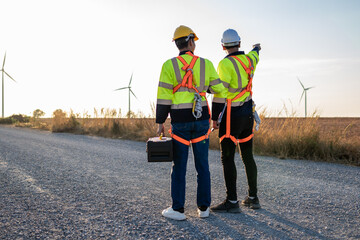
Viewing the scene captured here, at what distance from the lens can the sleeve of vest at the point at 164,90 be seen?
12.0ft

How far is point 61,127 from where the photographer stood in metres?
18.9

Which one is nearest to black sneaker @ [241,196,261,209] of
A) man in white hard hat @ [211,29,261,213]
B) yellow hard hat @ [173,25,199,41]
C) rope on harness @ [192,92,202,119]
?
man in white hard hat @ [211,29,261,213]

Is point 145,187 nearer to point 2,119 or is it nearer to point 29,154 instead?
point 29,154

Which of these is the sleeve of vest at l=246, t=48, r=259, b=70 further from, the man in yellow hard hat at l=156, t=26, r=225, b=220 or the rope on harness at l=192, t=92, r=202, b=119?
the rope on harness at l=192, t=92, r=202, b=119

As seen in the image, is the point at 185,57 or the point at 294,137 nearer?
the point at 185,57

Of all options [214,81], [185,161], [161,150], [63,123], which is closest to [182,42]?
[214,81]

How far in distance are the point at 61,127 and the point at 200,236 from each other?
17.3 metres

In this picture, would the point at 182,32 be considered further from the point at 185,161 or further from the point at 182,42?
the point at 185,161

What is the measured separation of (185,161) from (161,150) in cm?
35

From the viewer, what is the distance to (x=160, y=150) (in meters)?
3.78

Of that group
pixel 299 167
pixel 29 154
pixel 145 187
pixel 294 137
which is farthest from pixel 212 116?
pixel 29 154

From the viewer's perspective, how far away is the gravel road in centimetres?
345

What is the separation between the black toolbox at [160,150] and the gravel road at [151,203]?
75cm

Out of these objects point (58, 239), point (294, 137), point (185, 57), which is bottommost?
point (58, 239)
